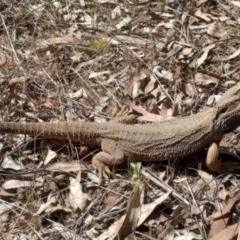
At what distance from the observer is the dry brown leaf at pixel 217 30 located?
622 centimetres

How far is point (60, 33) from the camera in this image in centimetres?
643

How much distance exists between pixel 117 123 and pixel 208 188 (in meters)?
1.07

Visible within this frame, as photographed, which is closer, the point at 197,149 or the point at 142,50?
the point at 197,149

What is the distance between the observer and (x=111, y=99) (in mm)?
5547

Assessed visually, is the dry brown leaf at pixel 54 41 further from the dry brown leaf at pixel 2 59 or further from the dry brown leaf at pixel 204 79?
the dry brown leaf at pixel 204 79

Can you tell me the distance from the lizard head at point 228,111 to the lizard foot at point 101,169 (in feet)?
3.49

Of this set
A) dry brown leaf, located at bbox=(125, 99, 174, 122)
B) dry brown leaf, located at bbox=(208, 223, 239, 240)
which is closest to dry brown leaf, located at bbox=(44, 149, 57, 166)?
dry brown leaf, located at bbox=(125, 99, 174, 122)

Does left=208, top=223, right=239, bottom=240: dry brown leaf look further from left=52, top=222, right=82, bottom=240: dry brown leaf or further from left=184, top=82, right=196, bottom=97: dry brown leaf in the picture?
left=184, top=82, right=196, bottom=97: dry brown leaf

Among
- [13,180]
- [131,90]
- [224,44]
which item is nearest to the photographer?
[13,180]

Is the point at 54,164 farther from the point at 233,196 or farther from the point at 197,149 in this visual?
the point at 233,196

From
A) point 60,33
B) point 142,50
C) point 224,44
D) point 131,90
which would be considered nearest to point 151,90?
point 131,90

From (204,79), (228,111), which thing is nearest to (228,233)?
(228,111)

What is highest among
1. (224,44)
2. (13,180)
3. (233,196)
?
(224,44)

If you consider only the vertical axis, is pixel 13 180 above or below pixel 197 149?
below
